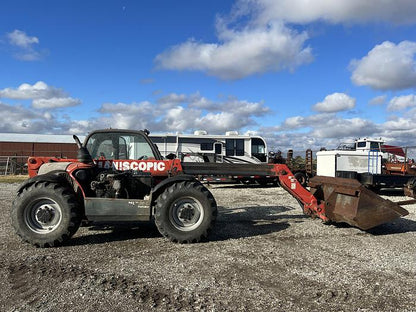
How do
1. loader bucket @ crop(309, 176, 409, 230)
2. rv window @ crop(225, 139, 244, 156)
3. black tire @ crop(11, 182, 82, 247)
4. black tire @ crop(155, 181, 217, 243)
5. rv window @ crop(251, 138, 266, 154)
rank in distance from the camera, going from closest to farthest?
black tire @ crop(11, 182, 82, 247)
black tire @ crop(155, 181, 217, 243)
loader bucket @ crop(309, 176, 409, 230)
rv window @ crop(225, 139, 244, 156)
rv window @ crop(251, 138, 266, 154)

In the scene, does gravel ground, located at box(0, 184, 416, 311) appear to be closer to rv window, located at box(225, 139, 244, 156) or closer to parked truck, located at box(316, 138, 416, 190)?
parked truck, located at box(316, 138, 416, 190)

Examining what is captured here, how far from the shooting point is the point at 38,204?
575 cm

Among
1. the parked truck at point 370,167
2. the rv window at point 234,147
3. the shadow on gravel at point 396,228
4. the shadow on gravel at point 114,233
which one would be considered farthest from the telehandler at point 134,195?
the rv window at point 234,147

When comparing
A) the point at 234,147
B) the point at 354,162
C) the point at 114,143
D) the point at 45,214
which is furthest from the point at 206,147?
the point at 45,214

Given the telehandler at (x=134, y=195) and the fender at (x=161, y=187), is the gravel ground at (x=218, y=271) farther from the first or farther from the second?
the fender at (x=161, y=187)

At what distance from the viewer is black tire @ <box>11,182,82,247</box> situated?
18.5 ft

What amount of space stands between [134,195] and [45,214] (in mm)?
1578

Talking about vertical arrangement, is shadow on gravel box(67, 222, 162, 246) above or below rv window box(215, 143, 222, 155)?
below

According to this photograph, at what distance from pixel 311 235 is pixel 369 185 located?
26.9ft

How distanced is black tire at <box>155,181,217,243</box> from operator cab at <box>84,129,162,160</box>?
4.30 ft

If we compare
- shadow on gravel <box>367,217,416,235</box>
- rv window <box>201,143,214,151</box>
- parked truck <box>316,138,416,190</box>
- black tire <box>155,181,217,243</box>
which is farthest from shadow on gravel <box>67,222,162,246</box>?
rv window <box>201,143,214,151</box>

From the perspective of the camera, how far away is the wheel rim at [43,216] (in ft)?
18.7

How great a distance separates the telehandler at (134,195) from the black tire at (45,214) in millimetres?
15

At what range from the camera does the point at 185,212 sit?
6020 mm
